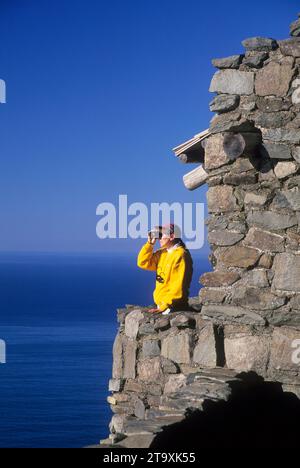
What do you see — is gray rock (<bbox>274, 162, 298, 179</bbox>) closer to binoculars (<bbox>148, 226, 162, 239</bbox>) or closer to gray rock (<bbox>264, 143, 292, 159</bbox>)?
gray rock (<bbox>264, 143, 292, 159</bbox>)

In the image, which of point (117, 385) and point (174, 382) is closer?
point (174, 382)

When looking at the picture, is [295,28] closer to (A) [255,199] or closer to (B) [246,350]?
(A) [255,199]

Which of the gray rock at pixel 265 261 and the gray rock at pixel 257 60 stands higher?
the gray rock at pixel 257 60

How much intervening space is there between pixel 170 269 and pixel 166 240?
0.45 m

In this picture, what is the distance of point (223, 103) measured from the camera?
7.45 m

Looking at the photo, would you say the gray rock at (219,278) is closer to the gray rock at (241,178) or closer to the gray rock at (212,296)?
the gray rock at (212,296)

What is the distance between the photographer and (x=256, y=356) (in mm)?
7184

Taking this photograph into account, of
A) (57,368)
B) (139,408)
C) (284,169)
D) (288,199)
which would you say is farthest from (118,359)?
(57,368)

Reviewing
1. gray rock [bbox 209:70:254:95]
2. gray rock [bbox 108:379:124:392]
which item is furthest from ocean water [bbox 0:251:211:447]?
gray rock [bbox 209:70:254:95]

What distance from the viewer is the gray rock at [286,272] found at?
7.04 meters

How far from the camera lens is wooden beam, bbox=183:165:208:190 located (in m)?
8.62

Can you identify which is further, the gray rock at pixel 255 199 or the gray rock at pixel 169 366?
the gray rock at pixel 169 366

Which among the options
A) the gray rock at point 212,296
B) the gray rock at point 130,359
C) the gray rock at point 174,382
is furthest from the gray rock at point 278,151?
the gray rock at point 130,359
